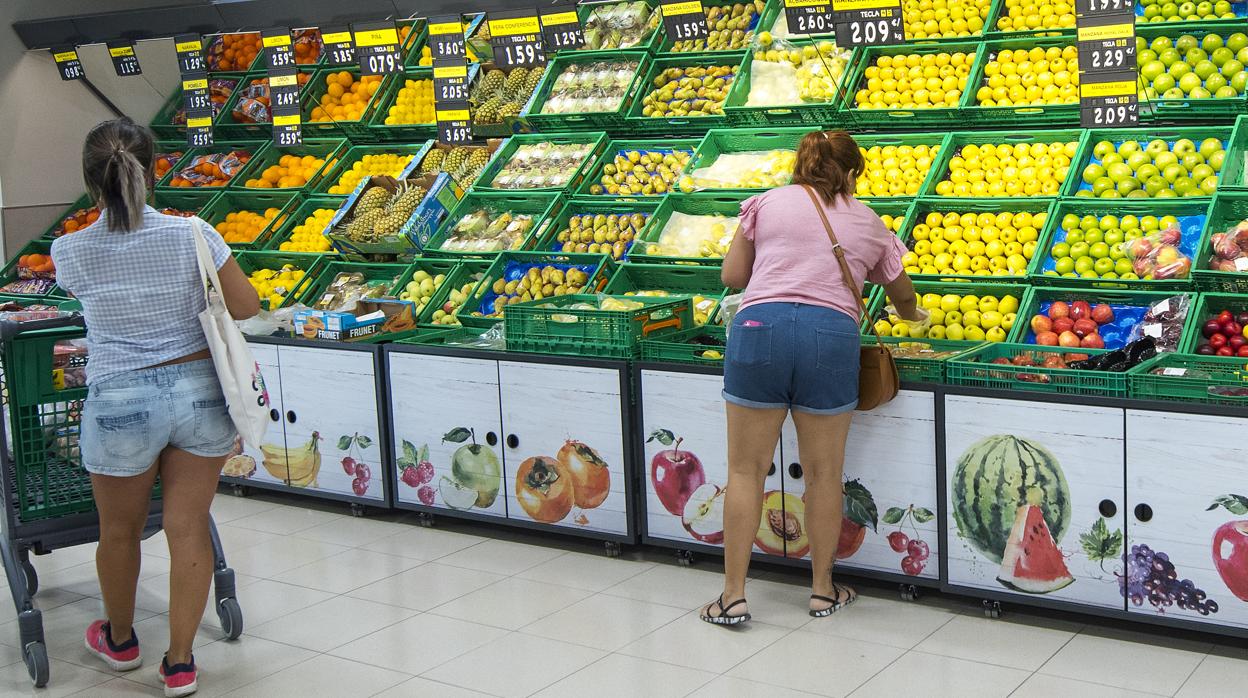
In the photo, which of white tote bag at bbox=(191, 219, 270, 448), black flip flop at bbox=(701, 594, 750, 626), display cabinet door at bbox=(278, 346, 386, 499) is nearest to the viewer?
white tote bag at bbox=(191, 219, 270, 448)

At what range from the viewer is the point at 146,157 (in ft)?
12.2

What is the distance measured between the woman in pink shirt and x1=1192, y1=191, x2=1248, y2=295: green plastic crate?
3.64 feet

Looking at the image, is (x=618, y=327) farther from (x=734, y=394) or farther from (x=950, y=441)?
(x=950, y=441)

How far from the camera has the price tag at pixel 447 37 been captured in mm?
6199

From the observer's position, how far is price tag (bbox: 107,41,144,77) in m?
7.83

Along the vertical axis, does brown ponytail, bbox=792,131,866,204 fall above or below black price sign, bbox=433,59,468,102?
below

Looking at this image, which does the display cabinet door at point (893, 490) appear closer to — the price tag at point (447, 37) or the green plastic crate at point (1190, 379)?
the green plastic crate at point (1190, 379)

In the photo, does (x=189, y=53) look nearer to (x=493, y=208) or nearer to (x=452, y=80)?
(x=452, y=80)

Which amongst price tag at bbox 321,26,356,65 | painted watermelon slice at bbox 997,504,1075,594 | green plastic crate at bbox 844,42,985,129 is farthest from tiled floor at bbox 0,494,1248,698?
price tag at bbox 321,26,356,65

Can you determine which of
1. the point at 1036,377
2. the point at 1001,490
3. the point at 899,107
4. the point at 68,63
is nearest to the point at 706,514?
the point at 1001,490

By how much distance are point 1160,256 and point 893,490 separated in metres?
1.38

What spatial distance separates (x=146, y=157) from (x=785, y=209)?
2033mm

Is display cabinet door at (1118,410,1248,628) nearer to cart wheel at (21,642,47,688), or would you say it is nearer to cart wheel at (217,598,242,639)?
cart wheel at (217,598,242,639)

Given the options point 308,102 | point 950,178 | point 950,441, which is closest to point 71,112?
point 308,102
